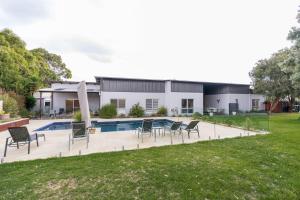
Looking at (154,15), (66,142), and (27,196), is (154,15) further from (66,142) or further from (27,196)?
(27,196)

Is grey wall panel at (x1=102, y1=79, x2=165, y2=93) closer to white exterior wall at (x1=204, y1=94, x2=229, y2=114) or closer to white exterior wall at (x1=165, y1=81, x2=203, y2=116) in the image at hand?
white exterior wall at (x1=165, y1=81, x2=203, y2=116)

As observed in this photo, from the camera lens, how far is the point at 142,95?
67.8ft

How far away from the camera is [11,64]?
582 inches

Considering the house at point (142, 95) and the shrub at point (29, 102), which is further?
the house at point (142, 95)

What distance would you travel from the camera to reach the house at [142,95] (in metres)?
19.8

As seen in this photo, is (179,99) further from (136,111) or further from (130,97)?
(130,97)

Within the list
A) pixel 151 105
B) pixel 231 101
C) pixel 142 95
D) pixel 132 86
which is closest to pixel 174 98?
pixel 151 105

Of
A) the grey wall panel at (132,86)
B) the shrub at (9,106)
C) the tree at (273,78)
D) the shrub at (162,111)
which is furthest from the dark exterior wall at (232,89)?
the shrub at (9,106)

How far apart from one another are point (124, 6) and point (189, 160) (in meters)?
9.45

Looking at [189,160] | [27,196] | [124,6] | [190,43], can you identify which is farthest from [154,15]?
[27,196]

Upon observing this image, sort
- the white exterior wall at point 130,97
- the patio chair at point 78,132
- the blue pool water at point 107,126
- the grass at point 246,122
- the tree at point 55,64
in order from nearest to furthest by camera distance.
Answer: the patio chair at point 78,132 < the grass at point 246,122 < the blue pool water at point 107,126 < the white exterior wall at point 130,97 < the tree at point 55,64

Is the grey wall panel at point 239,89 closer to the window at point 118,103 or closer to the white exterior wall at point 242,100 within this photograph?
the white exterior wall at point 242,100

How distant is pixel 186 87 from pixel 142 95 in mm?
5280

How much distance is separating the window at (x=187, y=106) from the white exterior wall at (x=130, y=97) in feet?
7.69
